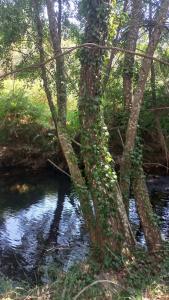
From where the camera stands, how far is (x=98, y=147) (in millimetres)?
7793

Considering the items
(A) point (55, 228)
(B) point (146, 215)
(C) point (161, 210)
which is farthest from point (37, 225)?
(B) point (146, 215)

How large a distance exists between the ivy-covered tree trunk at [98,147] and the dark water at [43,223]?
169cm

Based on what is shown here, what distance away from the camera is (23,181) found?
17.7m

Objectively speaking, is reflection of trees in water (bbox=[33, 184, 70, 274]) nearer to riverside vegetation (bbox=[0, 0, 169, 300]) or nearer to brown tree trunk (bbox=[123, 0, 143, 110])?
riverside vegetation (bbox=[0, 0, 169, 300])

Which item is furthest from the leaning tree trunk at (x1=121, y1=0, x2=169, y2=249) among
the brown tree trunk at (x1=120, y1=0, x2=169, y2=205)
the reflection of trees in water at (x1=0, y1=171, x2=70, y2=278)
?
the reflection of trees in water at (x1=0, y1=171, x2=70, y2=278)

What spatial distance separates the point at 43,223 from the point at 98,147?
20.0 ft

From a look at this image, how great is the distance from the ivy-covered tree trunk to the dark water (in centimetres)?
169

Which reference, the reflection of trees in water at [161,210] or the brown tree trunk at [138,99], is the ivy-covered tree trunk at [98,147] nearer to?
the brown tree trunk at [138,99]

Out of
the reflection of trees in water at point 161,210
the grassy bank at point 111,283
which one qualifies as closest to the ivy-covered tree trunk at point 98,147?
the grassy bank at point 111,283

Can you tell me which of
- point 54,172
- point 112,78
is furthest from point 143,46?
point 54,172

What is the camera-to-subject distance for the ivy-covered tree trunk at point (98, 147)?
7.58 meters

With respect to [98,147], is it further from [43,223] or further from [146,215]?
[43,223]

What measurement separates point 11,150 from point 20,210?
15.4ft

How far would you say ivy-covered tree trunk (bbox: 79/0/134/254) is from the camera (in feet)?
24.9
